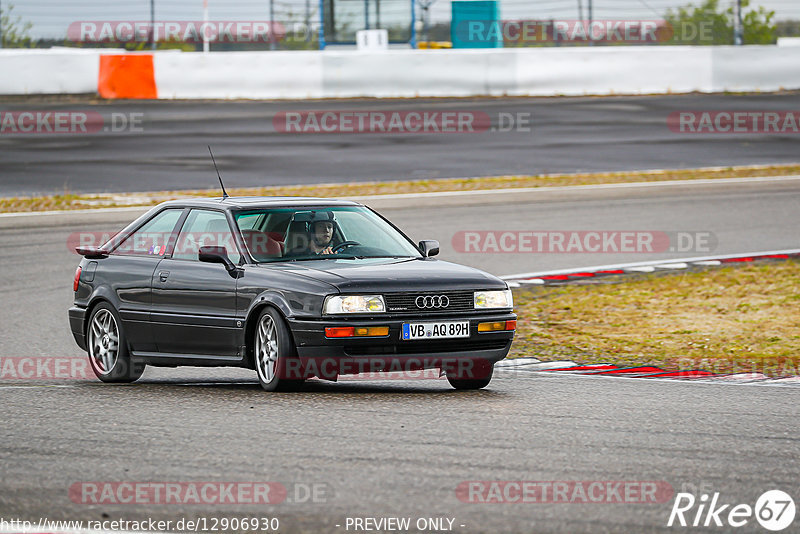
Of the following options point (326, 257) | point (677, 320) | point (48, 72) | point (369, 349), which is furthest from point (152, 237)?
point (48, 72)

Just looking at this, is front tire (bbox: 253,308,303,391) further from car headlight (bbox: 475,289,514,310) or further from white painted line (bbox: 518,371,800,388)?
white painted line (bbox: 518,371,800,388)

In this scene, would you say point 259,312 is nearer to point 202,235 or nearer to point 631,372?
point 202,235

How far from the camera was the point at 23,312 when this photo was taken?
1299 centimetres

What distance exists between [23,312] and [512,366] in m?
5.28

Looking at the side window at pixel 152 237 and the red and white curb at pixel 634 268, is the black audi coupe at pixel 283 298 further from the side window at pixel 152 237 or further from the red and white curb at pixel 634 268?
the red and white curb at pixel 634 268

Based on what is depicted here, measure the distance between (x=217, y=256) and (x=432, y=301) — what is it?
154 centimetres

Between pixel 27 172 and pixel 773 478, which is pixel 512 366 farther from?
pixel 27 172

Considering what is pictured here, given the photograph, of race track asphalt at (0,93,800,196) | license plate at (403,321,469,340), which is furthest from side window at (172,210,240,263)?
race track asphalt at (0,93,800,196)

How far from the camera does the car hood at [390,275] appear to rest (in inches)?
321

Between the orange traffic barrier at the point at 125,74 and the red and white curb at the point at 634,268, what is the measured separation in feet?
60.2

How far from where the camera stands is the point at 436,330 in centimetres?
818

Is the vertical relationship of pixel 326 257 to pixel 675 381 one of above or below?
above

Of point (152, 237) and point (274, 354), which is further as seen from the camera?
point (152, 237)

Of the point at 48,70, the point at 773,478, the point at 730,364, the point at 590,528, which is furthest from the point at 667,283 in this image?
the point at 48,70
